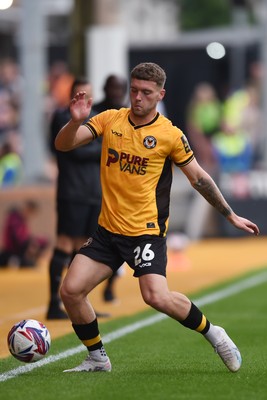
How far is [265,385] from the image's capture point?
886 cm

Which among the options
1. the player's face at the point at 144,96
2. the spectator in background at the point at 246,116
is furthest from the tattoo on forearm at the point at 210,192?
the spectator in background at the point at 246,116

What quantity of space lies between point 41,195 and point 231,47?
15076mm

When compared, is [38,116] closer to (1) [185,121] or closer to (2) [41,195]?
(2) [41,195]

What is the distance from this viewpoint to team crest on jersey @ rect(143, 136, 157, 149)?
9.31 metres

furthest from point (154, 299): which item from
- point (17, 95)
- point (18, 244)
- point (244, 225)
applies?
point (17, 95)

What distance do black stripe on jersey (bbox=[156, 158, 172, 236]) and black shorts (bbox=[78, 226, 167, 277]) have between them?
0.39 ft

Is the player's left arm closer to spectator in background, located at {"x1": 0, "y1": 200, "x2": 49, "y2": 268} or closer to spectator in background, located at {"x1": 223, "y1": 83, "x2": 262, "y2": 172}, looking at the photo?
spectator in background, located at {"x1": 0, "y1": 200, "x2": 49, "y2": 268}

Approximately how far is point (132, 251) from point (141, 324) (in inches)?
131

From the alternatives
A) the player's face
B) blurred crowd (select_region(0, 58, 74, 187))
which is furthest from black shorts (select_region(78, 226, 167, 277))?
blurred crowd (select_region(0, 58, 74, 187))

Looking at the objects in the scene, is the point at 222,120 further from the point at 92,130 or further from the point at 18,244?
the point at 92,130

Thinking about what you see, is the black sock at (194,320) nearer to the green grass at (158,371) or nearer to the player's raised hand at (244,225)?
the green grass at (158,371)

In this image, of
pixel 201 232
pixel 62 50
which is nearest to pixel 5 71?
pixel 62 50

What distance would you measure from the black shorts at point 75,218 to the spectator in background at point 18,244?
20.2 feet

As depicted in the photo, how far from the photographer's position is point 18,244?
19328 mm
